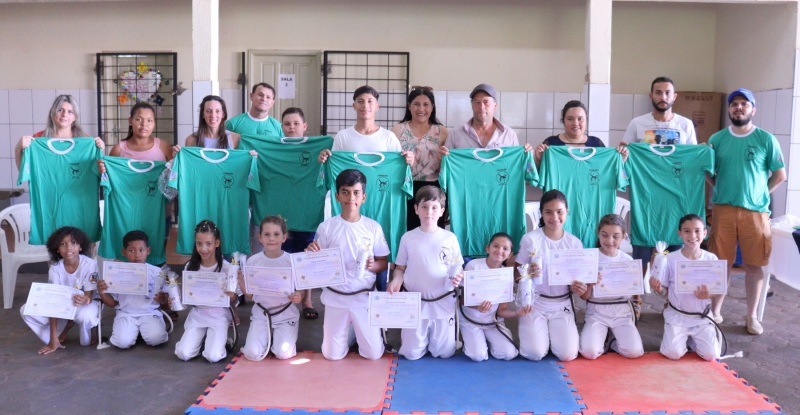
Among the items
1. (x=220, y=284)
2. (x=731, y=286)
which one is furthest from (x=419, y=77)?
(x=220, y=284)

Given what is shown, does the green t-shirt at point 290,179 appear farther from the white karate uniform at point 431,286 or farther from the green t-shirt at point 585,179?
the green t-shirt at point 585,179

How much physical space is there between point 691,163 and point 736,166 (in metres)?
0.28

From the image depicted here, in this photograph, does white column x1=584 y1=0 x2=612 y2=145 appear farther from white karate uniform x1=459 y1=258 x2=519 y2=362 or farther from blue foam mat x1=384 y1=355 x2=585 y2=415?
blue foam mat x1=384 y1=355 x2=585 y2=415

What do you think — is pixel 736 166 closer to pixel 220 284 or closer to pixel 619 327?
pixel 619 327

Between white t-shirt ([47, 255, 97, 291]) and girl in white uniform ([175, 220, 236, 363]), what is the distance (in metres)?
0.70

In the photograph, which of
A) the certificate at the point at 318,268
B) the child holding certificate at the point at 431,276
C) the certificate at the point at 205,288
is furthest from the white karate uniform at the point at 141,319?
the child holding certificate at the point at 431,276

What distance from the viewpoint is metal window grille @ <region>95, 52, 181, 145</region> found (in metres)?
8.00

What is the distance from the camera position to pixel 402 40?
7.93 meters

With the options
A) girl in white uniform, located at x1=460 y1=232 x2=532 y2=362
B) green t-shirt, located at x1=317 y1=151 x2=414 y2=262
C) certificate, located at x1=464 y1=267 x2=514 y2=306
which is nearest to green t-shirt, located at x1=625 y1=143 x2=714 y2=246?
girl in white uniform, located at x1=460 y1=232 x2=532 y2=362

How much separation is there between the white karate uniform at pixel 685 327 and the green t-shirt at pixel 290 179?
7.61 feet

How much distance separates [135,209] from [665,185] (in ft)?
12.0

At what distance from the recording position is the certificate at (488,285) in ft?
13.1

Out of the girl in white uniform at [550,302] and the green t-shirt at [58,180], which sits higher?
the green t-shirt at [58,180]

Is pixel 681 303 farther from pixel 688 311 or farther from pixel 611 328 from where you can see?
pixel 611 328
